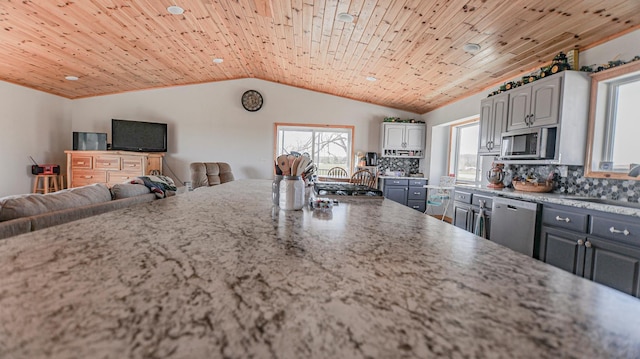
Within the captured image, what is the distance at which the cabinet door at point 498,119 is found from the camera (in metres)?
3.32

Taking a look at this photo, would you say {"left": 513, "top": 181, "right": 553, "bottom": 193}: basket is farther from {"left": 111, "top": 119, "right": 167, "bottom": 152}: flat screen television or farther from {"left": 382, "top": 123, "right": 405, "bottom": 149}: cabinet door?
{"left": 111, "top": 119, "right": 167, "bottom": 152}: flat screen television

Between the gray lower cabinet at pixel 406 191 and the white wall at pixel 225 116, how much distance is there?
1055 millimetres

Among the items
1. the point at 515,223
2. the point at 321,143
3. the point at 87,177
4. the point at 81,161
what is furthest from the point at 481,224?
the point at 81,161

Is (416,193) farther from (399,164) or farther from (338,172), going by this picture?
(338,172)

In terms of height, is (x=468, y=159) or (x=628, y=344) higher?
(x=468, y=159)

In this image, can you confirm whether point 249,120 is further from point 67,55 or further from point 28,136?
point 28,136

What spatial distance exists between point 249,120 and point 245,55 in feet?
5.48

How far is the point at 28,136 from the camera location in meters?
5.42

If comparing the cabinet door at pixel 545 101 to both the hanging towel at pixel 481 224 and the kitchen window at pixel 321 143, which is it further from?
the kitchen window at pixel 321 143

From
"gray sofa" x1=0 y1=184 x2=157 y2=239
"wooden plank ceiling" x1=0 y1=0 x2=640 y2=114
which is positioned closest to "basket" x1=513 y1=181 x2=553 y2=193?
"wooden plank ceiling" x1=0 y1=0 x2=640 y2=114

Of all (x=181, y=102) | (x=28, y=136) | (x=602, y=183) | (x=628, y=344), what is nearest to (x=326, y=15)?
(x=602, y=183)

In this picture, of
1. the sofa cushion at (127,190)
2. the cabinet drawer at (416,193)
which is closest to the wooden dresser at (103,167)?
the sofa cushion at (127,190)

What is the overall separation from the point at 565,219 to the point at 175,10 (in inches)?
166

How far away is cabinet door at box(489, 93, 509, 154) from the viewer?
332cm
